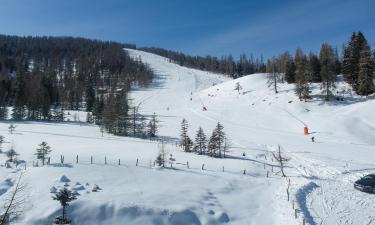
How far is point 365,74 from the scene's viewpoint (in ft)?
253

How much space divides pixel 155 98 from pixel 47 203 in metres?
118

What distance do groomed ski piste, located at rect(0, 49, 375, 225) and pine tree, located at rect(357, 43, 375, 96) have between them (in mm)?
2476

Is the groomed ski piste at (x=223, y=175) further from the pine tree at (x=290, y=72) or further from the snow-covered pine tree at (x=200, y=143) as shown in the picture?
the pine tree at (x=290, y=72)

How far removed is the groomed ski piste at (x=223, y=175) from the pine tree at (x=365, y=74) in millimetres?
2476

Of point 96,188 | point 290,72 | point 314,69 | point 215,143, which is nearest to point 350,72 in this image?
point 314,69

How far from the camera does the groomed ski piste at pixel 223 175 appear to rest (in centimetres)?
2400

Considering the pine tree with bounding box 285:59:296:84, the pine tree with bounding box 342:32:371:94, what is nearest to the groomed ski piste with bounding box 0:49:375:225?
the pine tree with bounding box 342:32:371:94

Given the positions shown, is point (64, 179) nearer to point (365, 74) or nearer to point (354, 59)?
point (365, 74)

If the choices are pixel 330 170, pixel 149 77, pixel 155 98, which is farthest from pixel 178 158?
pixel 149 77

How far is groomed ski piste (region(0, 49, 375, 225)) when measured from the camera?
2400 cm

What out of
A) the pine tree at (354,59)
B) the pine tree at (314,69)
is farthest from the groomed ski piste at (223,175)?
the pine tree at (314,69)

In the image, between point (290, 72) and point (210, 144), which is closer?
point (210, 144)

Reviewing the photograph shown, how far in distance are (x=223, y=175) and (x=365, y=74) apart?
57.0 metres

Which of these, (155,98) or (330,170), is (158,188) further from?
(155,98)
